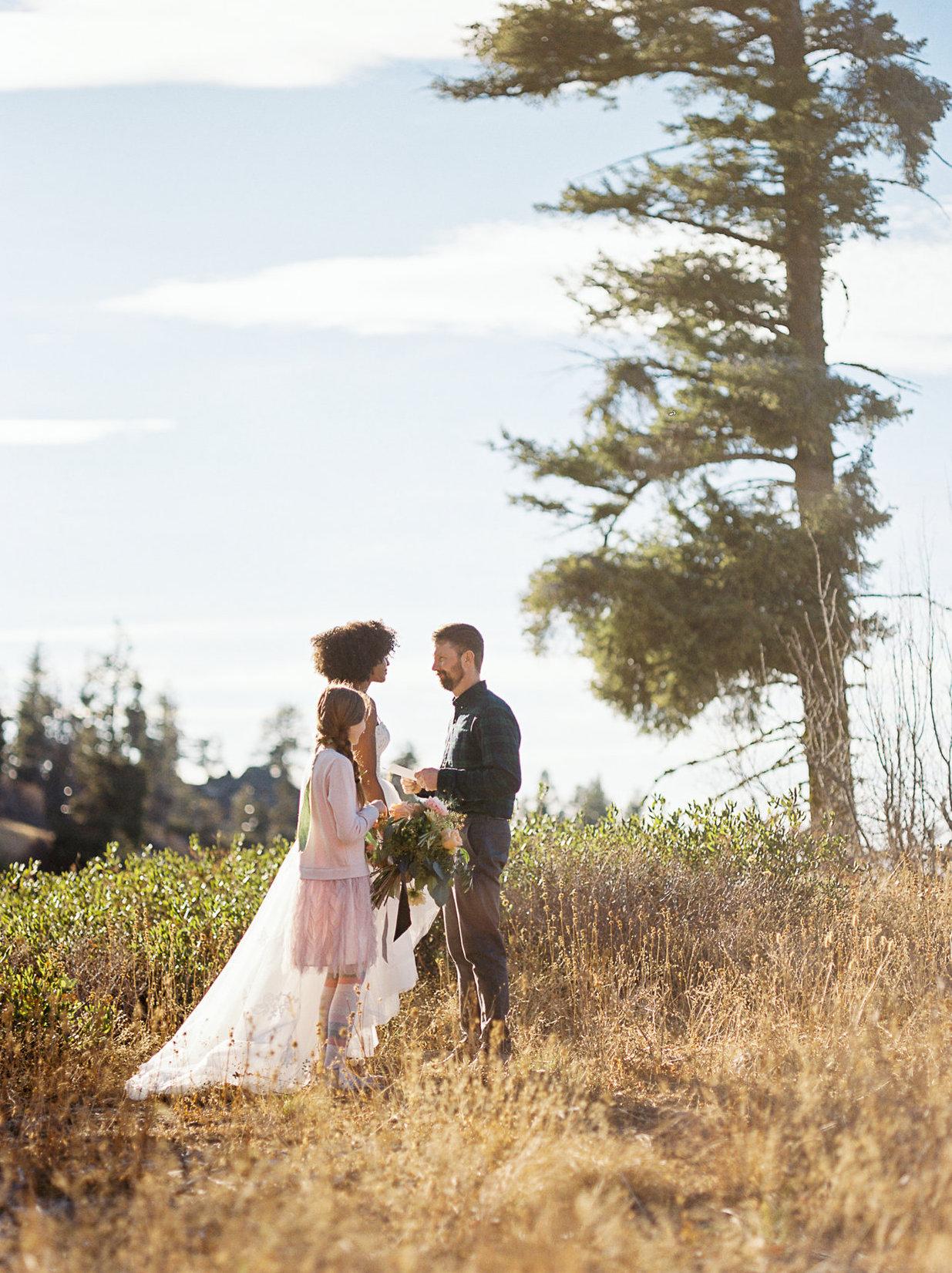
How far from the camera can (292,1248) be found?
13.2 feet

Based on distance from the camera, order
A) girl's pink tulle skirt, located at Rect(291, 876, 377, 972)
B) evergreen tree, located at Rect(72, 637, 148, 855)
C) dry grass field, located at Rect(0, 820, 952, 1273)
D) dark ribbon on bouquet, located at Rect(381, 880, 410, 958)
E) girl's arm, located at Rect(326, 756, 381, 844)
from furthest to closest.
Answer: evergreen tree, located at Rect(72, 637, 148, 855)
dark ribbon on bouquet, located at Rect(381, 880, 410, 958)
girl's pink tulle skirt, located at Rect(291, 876, 377, 972)
girl's arm, located at Rect(326, 756, 381, 844)
dry grass field, located at Rect(0, 820, 952, 1273)

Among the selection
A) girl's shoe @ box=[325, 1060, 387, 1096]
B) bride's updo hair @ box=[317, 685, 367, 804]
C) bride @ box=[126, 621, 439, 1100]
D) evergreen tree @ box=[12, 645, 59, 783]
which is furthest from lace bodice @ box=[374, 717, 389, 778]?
evergreen tree @ box=[12, 645, 59, 783]

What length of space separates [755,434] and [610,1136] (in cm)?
1105

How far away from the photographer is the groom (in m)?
6.41

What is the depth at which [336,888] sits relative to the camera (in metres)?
6.34

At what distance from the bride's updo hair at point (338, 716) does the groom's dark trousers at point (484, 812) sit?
55 cm

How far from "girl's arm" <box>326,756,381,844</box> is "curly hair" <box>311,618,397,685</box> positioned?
51 centimetres

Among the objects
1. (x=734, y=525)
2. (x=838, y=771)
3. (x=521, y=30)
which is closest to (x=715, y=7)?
(x=521, y=30)

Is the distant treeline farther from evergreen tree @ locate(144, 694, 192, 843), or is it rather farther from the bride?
the bride

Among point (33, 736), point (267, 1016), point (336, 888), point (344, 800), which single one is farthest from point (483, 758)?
point (33, 736)

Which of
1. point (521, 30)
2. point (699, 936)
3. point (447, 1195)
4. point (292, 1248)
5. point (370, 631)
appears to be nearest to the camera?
point (292, 1248)

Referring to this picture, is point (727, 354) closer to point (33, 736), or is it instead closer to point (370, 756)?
point (370, 756)

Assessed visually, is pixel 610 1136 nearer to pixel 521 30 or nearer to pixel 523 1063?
pixel 523 1063

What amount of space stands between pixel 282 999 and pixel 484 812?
140 centimetres
